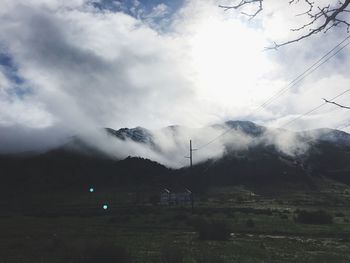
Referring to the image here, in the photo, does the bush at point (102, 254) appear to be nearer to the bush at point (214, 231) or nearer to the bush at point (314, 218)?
the bush at point (214, 231)

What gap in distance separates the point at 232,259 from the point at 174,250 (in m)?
6.12

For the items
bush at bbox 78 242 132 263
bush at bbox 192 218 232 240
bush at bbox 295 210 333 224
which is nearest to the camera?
bush at bbox 78 242 132 263

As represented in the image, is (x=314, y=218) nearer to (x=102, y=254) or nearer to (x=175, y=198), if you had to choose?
(x=102, y=254)

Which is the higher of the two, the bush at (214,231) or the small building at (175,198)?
the small building at (175,198)

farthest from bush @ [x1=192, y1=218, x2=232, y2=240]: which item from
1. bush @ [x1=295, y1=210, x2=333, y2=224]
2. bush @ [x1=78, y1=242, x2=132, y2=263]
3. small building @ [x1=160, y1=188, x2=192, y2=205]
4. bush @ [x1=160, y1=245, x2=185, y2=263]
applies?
small building @ [x1=160, y1=188, x2=192, y2=205]

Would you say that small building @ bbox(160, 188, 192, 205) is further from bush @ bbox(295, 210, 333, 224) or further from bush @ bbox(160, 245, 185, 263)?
A: bush @ bbox(160, 245, 185, 263)

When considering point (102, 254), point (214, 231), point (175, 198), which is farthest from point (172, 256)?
point (175, 198)

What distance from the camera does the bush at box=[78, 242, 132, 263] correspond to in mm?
23156

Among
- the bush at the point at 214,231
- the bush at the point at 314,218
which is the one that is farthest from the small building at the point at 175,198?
the bush at the point at 214,231

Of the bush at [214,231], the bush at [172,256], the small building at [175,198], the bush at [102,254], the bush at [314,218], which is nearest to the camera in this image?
the bush at [102,254]

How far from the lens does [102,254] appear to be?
76.2 ft

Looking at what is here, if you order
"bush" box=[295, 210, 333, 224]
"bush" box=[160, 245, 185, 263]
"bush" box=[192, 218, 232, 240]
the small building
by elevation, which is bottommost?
"bush" box=[160, 245, 185, 263]

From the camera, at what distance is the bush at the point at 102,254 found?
23.2 m

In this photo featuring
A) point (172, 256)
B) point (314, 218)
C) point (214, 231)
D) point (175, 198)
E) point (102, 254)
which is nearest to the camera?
point (102, 254)
